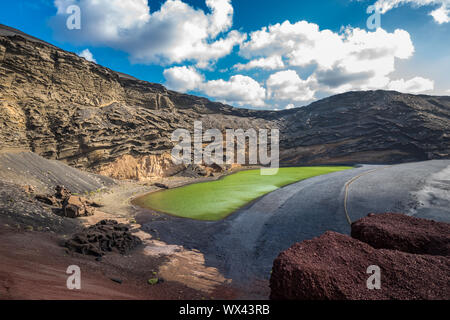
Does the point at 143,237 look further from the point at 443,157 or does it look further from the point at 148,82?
the point at 443,157

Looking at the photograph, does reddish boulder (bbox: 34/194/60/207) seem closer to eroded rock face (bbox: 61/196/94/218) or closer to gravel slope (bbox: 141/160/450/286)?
eroded rock face (bbox: 61/196/94/218)

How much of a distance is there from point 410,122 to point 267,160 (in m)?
26.4

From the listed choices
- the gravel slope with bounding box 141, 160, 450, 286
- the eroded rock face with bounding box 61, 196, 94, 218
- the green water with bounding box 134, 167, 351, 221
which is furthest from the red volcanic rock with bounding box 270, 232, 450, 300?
the eroded rock face with bounding box 61, 196, 94, 218

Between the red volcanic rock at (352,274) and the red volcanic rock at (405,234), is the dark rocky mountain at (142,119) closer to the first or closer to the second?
the red volcanic rock at (352,274)

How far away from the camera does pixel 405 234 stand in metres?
4.30

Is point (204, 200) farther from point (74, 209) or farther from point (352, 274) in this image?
point (352, 274)

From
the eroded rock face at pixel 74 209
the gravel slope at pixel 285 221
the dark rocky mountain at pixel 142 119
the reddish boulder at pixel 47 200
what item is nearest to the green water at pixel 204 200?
the gravel slope at pixel 285 221

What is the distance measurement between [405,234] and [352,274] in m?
2.02

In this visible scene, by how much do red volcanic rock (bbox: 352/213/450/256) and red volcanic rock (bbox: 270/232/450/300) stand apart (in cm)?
70

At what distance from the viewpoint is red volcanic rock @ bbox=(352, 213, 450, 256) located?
13.2ft

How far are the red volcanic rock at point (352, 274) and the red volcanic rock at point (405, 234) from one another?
0.70 metres

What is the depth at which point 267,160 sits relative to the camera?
43344 millimetres

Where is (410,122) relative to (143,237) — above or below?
above
